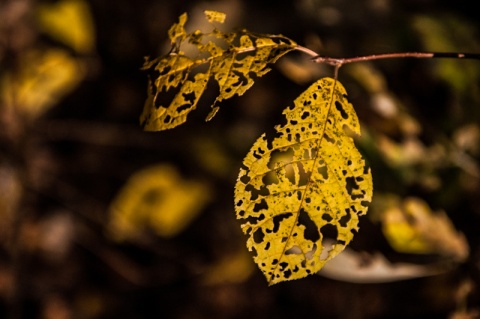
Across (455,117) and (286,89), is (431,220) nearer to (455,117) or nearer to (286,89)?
(455,117)

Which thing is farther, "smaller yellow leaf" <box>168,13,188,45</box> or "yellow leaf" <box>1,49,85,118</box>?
"yellow leaf" <box>1,49,85,118</box>

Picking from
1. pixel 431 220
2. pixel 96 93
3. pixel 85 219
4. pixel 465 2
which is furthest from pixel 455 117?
pixel 96 93

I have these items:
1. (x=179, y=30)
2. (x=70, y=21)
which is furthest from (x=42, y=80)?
(x=179, y=30)

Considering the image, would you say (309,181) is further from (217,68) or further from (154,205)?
(154,205)

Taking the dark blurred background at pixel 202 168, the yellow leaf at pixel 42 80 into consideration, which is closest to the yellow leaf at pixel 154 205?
the dark blurred background at pixel 202 168

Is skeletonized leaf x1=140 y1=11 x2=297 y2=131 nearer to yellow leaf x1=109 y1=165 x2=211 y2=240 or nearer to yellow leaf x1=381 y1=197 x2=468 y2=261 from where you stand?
yellow leaf x1=381 y1=197 x2=468 y2=261

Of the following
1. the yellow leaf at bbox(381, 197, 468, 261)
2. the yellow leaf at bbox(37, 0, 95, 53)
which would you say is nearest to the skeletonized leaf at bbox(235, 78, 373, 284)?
the yellow leaf at bbox(381, 197, 468, 261)
